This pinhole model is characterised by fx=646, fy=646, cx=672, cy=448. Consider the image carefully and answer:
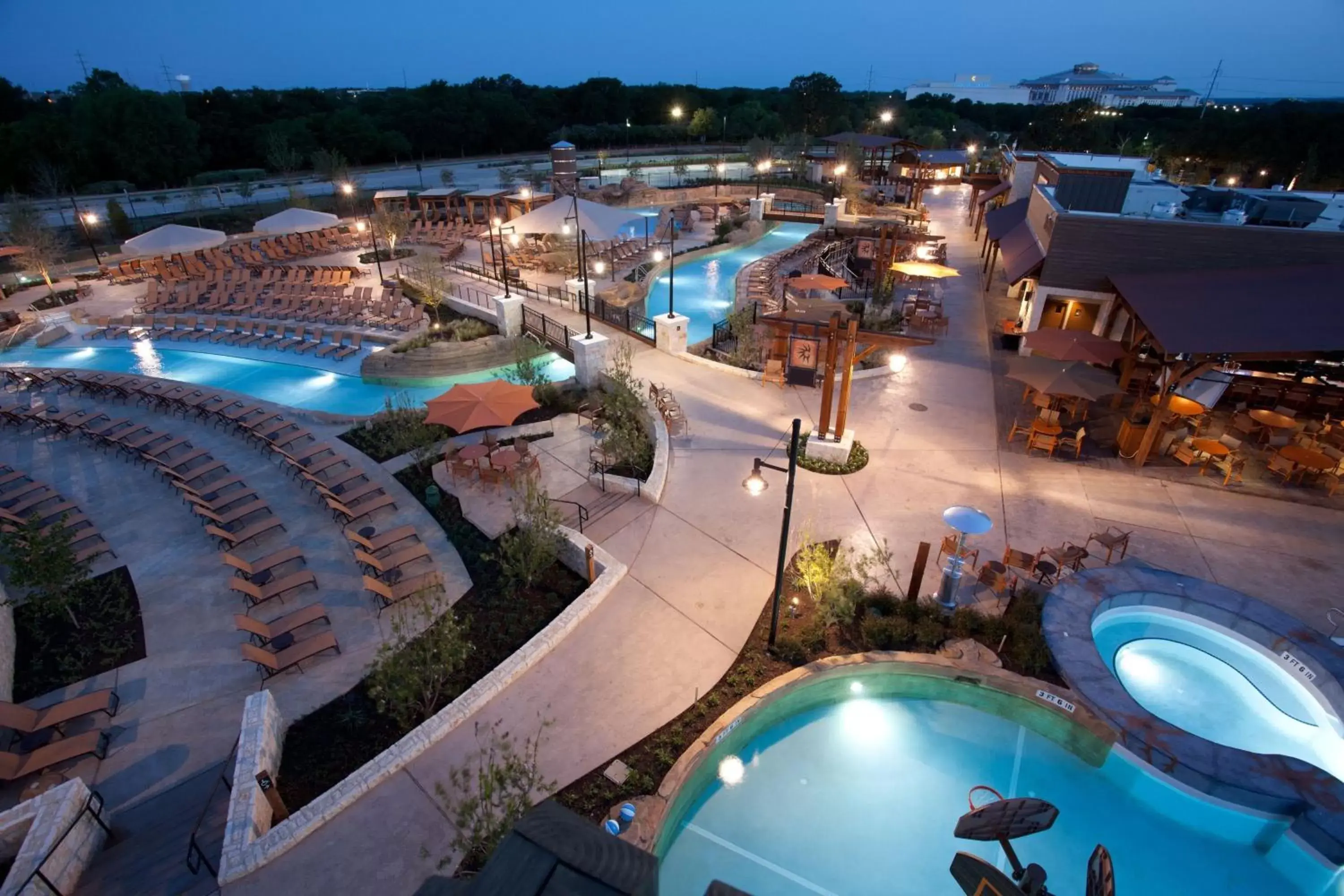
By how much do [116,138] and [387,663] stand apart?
65.0 meters

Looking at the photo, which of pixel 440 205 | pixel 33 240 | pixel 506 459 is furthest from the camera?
pixel 440 205

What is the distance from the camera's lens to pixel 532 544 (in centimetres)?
1084

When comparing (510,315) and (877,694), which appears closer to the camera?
(877,694)

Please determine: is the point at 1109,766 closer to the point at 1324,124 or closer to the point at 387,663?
the point at 387,663

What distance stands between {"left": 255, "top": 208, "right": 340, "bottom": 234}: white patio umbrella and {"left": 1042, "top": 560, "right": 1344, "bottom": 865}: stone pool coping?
31314 millimetres

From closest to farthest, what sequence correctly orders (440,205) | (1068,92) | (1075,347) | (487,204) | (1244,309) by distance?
(1244,309) → (1075,347) → (487,204) → (440,205) → (1068,92)

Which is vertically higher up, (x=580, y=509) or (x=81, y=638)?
(x=580, y=509)

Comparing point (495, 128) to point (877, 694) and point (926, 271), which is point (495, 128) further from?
point (877, 694)

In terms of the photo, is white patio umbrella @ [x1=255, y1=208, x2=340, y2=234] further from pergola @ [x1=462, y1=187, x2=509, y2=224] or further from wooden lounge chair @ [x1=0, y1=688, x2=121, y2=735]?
wooden lounge chair @ [x1=0, y1=688, x2=121, y2=735]

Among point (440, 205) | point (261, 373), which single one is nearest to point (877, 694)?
A: point (261, 373)

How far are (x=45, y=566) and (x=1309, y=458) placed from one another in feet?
76.4

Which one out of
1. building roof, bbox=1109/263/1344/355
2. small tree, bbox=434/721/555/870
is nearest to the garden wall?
small tree, bbox=434/721/555/870

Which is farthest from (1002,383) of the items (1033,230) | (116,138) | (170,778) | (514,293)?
(116,138)

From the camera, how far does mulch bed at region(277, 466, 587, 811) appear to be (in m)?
8.30
